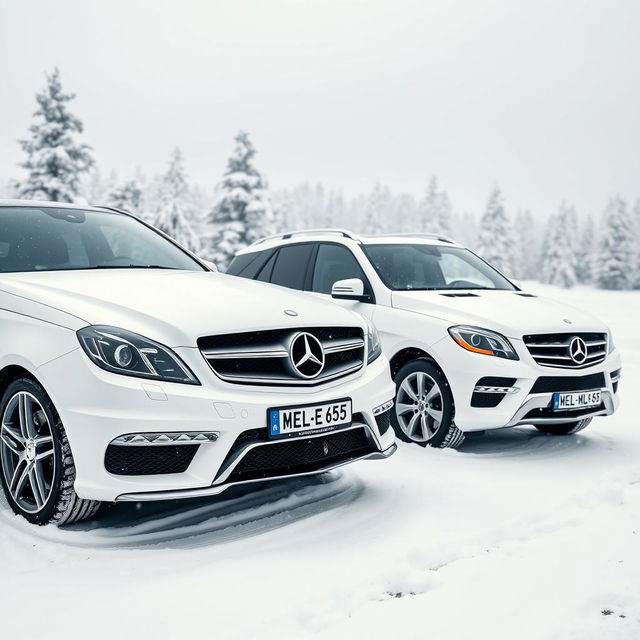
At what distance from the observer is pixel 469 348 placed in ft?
17.8

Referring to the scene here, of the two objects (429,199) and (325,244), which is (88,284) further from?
(429,199)

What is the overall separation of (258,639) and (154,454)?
108 centimetres

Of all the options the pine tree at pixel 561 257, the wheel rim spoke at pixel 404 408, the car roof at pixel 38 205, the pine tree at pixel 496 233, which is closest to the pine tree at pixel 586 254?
the pine tree at pixel 561 257

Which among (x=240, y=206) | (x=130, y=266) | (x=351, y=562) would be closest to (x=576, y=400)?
(x=351, y=562)

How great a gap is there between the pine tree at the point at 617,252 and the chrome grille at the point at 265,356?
258 ft

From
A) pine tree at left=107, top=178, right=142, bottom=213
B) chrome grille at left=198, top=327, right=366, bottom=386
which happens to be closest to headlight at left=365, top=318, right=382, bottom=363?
chrome grille at left=198, top=327, right=366, bottom=386

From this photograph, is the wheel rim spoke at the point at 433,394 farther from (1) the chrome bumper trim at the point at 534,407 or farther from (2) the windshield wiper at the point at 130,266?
(2) the windshield wiper at the point at 130,266

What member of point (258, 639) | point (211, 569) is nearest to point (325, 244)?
point (211, 569)

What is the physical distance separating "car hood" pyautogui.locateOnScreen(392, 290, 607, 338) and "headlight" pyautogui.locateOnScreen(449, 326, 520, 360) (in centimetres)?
6

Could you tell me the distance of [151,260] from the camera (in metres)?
5.13

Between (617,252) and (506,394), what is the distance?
77653 mm

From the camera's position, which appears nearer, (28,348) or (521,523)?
(28,348)

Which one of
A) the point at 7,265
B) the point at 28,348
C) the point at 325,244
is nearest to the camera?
the point at 28,348

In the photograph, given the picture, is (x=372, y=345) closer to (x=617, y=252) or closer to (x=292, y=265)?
(x=292, y=265)
